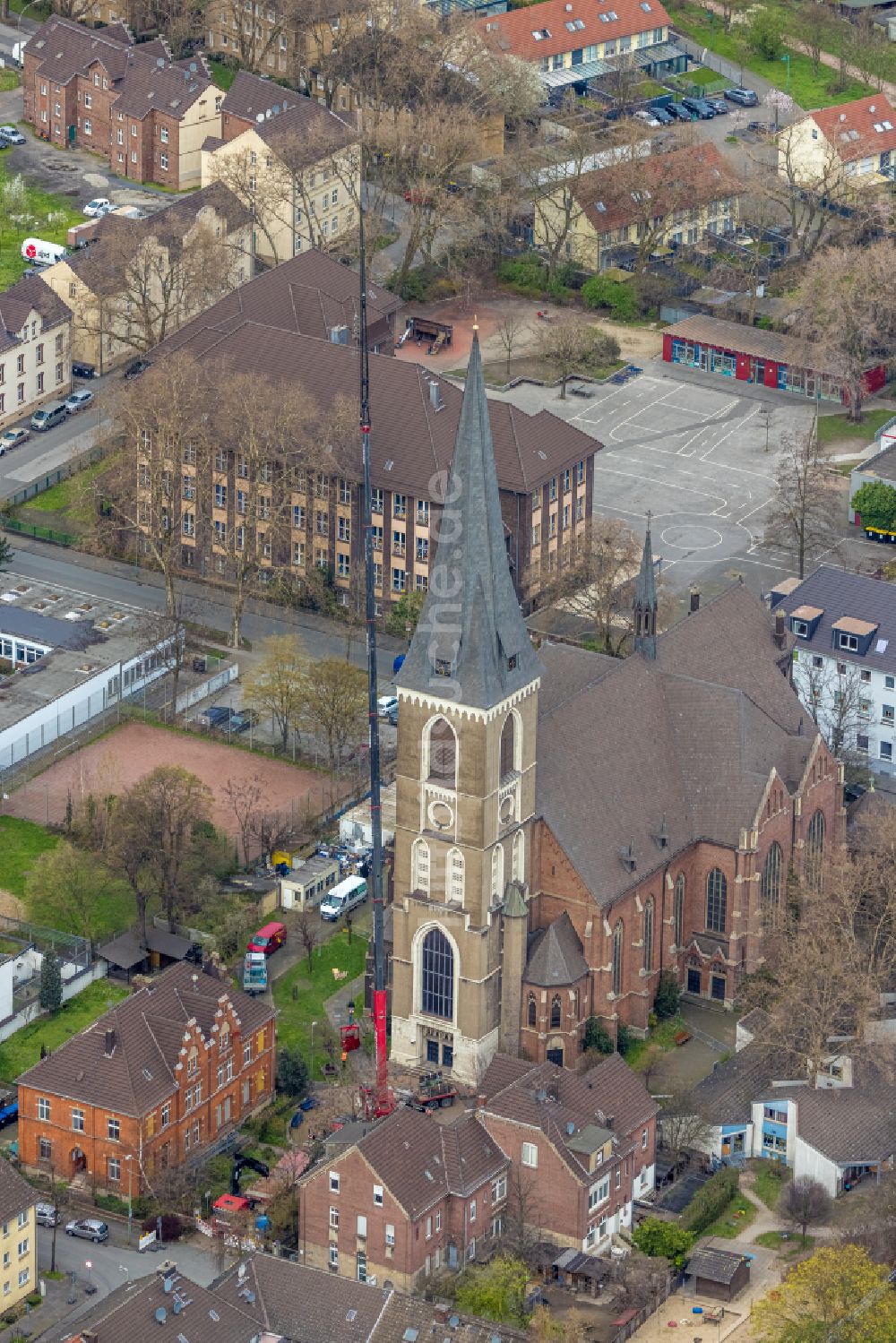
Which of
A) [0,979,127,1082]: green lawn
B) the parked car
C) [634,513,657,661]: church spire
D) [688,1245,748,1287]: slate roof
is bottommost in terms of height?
[0,979,127,1082]: green lawn

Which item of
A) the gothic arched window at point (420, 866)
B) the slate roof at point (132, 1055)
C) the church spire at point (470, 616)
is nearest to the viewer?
the church spire at point (470, 616)

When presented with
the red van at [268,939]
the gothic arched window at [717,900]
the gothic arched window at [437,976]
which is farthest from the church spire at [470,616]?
the red van at [268,939]

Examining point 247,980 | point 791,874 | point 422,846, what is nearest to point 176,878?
point 247,980

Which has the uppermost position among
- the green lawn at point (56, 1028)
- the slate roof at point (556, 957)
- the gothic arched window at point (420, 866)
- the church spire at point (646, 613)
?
the church spire at point (646, 613)

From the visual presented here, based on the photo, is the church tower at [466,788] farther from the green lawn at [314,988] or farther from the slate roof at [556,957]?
the green lawn at [314,988]

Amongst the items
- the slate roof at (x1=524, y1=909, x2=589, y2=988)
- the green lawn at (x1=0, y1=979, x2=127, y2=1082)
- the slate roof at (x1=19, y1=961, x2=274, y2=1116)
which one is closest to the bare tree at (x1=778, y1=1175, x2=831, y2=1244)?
the slate roof at (x1=524, y1=909, x2=589, y2=988)

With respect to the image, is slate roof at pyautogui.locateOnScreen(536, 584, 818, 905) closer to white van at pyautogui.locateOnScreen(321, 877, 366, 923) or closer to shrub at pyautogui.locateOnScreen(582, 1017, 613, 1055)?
shrub at pyautogui.locateOnScreen(582, 1017, 613, 1055)
